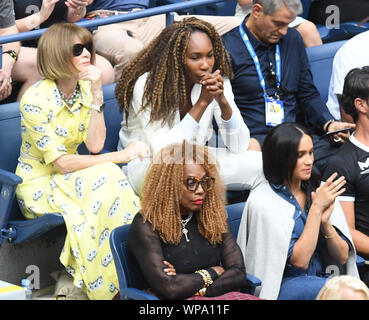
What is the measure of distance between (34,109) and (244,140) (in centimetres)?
112

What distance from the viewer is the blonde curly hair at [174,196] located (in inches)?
165

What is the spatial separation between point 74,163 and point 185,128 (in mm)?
594

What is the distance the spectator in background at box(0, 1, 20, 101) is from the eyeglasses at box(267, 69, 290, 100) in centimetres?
147

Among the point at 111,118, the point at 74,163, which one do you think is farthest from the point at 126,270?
the point at 111,118

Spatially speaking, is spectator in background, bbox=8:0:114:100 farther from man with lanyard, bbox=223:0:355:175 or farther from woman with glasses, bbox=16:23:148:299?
man with lanyard, bbox=223:0:355:175

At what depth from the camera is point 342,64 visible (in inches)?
233

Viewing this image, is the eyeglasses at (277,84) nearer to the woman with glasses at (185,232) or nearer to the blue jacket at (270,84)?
the blue jacket at (270,84)

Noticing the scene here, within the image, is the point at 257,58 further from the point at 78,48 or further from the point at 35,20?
the point at 35,20

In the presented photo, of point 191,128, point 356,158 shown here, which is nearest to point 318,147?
point 356,158

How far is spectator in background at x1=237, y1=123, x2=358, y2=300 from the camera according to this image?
446 centimetres

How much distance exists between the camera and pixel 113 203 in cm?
474

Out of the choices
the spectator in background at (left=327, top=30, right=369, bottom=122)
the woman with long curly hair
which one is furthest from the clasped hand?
the spectator in background at (left=327, top=30, right=369, bottom=122)

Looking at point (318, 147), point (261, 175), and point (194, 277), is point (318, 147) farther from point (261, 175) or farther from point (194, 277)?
point (194, 277)

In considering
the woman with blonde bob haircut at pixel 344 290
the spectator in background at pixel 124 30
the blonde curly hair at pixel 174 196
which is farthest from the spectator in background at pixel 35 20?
the woman with blonde bob haircut at pixel 344 290
